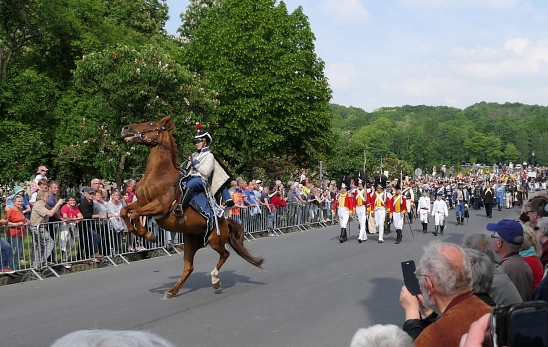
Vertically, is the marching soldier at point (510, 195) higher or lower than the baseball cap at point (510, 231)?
lower

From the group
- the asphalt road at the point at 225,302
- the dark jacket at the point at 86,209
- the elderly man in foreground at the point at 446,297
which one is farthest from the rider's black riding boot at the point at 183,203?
the elderly man in foreground at the point at 446,297

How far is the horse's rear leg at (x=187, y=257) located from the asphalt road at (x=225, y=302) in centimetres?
15

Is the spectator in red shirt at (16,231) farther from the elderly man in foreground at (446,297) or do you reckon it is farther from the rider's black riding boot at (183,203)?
the elderly man in foreground at (446,297)

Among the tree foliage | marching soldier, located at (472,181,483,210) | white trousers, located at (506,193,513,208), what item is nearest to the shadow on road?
marching soldier, located at (472,181,483,210)

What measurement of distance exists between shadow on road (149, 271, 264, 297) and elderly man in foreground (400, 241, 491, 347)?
7.68m

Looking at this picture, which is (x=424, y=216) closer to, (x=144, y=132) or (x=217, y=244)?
(x=217, y=244)

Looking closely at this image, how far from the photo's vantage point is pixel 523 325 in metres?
2.21

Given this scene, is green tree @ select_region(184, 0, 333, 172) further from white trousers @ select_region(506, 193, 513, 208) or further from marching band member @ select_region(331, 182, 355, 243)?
marching band member @ select_region(331, 182, 355, 243)

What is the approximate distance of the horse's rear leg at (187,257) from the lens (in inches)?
444

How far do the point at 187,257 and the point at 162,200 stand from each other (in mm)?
1118

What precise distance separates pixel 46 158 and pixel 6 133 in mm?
4093

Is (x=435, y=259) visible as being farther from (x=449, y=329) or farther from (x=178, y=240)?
(x=178, y=240)

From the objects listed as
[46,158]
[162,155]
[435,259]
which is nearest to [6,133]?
[46,158]

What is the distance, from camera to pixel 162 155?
456 inches
